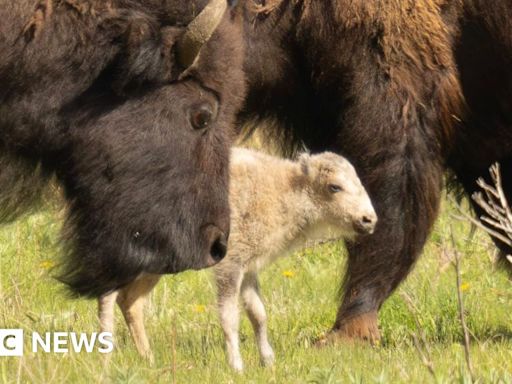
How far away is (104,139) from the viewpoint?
256 inches

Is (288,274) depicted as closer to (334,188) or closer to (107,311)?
(334,188)

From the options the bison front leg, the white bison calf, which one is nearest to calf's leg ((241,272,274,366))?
the white bison calf

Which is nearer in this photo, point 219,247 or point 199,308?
point 219,247

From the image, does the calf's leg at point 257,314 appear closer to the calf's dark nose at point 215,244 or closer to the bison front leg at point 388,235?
the calf's dark nose at point 215,244

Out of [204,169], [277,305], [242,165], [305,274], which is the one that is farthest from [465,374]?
[305,274]

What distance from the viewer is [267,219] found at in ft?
23.4

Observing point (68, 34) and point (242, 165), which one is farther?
point (242, 165)

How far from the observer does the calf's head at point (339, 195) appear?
7.15 m

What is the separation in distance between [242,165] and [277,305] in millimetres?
1558

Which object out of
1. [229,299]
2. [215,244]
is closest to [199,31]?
[215,244]

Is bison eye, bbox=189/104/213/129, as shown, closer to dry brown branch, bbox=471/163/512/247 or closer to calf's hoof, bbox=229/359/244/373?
calf's hoof, bbox=229/359/244/373

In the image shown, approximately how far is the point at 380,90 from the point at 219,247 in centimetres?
150

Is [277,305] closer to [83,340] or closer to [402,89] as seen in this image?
[402,89]

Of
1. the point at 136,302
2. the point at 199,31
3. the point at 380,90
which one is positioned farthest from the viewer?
the point at 380,90
